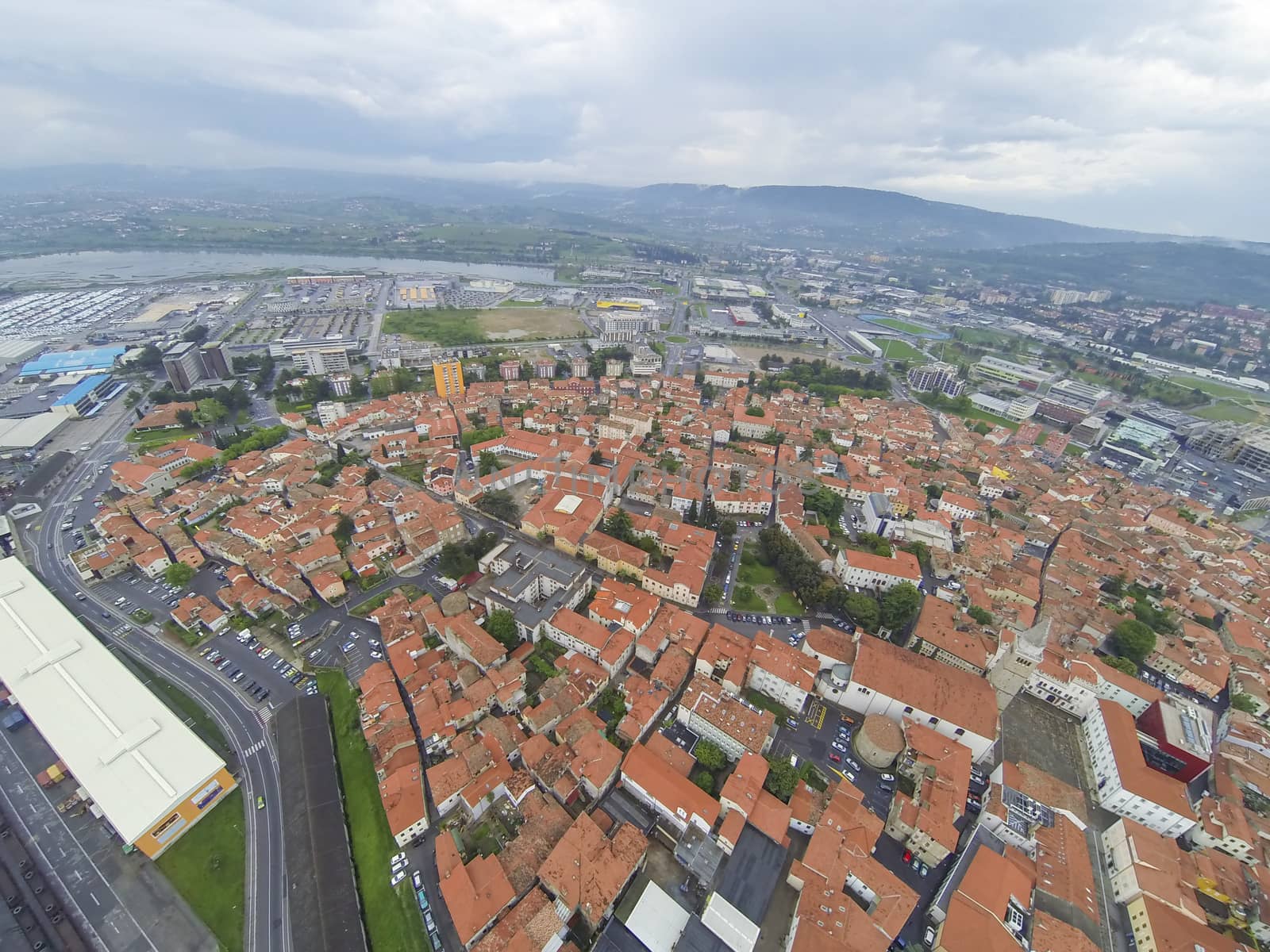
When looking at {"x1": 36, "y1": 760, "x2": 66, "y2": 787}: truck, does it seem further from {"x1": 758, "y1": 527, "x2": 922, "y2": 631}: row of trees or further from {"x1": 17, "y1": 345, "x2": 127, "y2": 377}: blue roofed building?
{"x1": 17, "y1": 345, "x2": 127, "y2": 377}: blue roofed building

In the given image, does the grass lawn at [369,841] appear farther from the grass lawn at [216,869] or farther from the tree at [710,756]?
the tree at [710,756]

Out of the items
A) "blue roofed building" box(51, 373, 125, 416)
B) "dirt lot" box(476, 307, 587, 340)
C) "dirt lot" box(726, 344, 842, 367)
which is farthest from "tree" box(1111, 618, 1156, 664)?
"blue roofed building" box(51, 373, 125, 416)

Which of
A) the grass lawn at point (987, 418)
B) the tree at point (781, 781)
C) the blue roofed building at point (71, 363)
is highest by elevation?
the tree at point (781, 781)

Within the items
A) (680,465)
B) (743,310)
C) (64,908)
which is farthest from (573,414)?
(743,310)

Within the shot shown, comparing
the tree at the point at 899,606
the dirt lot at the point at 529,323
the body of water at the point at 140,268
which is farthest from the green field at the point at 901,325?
the tree at the point at 899,606

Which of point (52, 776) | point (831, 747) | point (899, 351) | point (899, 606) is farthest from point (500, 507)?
point (899, 351)
